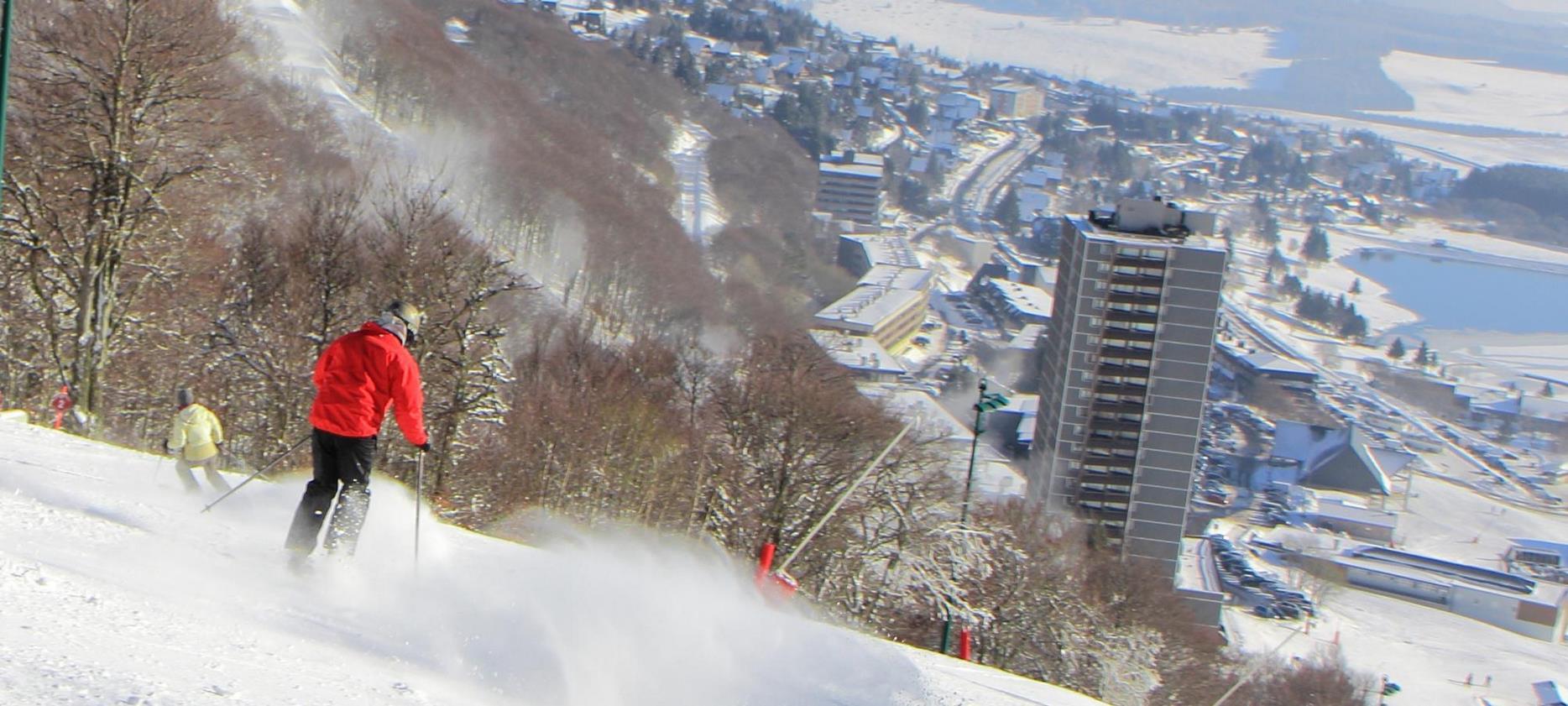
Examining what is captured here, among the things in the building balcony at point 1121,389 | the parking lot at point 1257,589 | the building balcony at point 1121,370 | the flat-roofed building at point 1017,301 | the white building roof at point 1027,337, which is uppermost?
the building balcony at point 1121,370

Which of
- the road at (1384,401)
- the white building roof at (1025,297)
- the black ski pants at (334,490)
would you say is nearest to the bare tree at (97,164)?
the black ski pants at (334,490)

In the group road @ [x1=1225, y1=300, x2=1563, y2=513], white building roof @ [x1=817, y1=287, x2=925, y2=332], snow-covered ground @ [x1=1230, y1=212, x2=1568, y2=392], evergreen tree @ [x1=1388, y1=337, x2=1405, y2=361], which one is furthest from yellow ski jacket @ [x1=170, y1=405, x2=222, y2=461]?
evergreen tree @ [x1=1388, y1=337, x2=1405, y2=361]

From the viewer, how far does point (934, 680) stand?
7340 mm

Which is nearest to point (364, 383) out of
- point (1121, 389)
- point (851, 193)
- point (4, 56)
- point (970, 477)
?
point (4, 56)

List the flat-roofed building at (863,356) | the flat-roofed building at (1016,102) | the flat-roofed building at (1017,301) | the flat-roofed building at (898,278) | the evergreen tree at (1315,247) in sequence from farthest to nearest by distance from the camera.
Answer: the flat-roofed building at (1016,102)
the evergreen tree at (1315,247)
the flat-roofed building at (898,278)
the flat-roofed building at (1017,301)
the flat-roofed building at (863,356)

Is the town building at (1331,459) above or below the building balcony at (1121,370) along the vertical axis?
below

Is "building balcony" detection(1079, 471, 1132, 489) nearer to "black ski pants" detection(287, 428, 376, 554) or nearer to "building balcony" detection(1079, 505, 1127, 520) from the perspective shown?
"building balcony" detection(1079, 505, 1127, 520)

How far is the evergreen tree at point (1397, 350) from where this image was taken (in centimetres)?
9434

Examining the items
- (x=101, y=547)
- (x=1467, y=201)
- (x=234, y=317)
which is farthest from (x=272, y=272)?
(x=1467, y=201)

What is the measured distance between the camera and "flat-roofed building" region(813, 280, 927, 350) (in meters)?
72.2

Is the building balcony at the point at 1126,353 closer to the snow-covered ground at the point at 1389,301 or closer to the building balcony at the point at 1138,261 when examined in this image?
the building balcony at the point at 1138,261

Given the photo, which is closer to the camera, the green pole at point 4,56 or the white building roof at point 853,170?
the green pole at point 4,56

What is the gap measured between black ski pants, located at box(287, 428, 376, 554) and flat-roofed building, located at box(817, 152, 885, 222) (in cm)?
10051

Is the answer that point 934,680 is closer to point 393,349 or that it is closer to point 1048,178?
point 393,349
